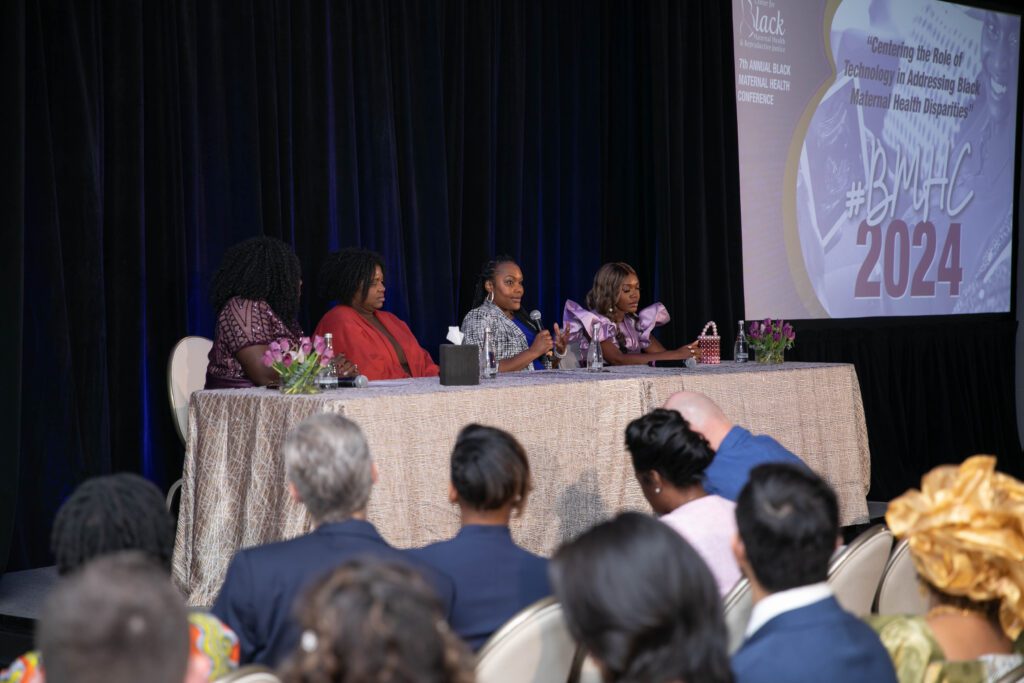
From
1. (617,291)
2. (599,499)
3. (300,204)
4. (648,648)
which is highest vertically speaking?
(300,204)

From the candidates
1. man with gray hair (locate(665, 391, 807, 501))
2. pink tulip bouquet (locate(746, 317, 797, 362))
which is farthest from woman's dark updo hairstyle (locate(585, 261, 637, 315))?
man with gray hair (locate(665, 391, 807, 501))

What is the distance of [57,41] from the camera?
4363 mm

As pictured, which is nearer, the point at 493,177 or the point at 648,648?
the point at 648,648

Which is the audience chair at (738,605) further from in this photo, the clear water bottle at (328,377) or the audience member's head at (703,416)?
the clear water bottle at (328,377)

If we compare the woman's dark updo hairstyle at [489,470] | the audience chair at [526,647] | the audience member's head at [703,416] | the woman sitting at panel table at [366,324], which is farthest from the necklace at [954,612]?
the woman sitting at panel table at [366,324]

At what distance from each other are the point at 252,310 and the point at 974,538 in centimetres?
292

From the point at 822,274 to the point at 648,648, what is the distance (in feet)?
19.8

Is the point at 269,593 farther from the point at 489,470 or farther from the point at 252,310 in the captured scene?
the point at 252,310

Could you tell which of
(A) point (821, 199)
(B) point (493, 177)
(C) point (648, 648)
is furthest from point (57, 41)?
(A) point (821, 199)

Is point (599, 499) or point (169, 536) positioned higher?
point (169, 536)

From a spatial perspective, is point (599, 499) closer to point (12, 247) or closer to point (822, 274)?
point (12, 247)

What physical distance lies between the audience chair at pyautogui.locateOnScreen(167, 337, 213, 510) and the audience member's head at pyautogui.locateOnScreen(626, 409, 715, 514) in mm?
1957

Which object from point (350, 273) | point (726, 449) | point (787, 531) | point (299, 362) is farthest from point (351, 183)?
point (787, 531)

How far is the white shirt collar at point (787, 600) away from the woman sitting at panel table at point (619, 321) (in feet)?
11.5
